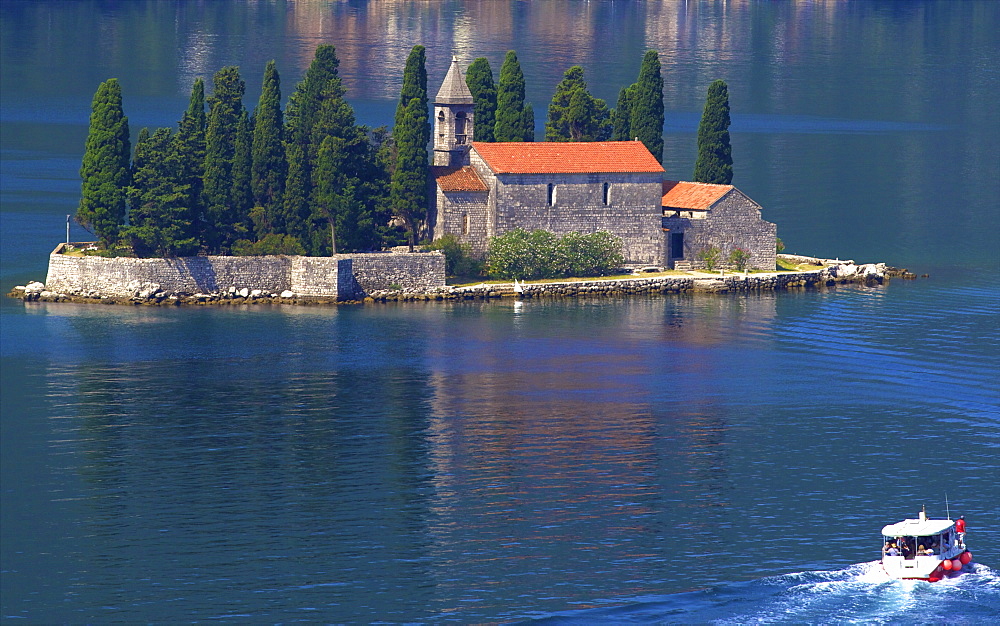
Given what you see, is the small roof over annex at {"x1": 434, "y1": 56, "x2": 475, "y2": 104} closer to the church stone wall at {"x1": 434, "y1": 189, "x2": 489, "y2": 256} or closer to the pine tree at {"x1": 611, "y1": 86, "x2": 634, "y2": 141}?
the church stone wall at {"x1": 434, "y1": 189, "x2": 489, "y2": 256}

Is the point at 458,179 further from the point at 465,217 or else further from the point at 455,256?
the point at 455,256

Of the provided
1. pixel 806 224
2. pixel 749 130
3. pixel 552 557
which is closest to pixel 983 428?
pixel 552 557

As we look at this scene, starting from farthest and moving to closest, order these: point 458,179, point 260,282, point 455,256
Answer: point 458,179 < point 455,256 < point 260,282

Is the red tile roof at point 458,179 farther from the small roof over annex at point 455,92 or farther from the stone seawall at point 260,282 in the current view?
the stone seawall at point 260,282

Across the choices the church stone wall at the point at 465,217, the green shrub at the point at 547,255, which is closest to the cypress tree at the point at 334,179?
the church stone wall at the point at 465,217

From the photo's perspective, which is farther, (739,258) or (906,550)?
(739,258)

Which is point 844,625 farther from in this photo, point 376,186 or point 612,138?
point 612,138

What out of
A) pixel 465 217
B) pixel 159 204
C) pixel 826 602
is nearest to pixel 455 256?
pixel 465 217
